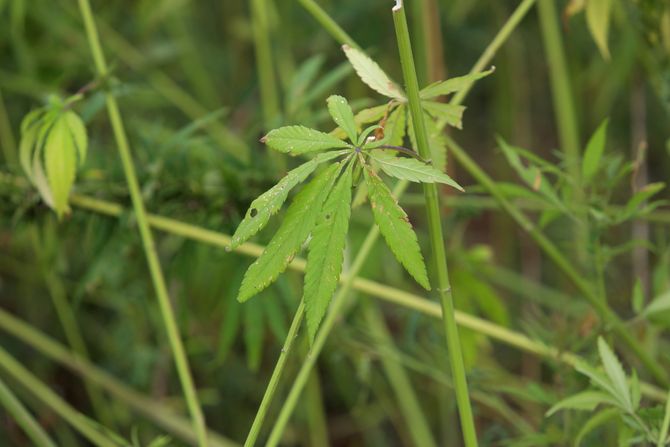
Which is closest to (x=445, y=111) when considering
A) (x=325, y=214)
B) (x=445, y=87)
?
(x=445, y=87)

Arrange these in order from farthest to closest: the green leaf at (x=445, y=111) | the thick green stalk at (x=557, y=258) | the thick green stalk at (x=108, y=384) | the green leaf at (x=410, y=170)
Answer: the thick green stalk at (x=108, y=384) → the thick green stalk at (x=557, y=258) → the green leaf at (x=445, y=111) → the green leaf at (x=410, y=170)

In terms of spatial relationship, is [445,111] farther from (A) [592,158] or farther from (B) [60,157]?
(B) [60,157]

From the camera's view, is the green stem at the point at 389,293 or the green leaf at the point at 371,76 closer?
the green leaf at the point at 371,76

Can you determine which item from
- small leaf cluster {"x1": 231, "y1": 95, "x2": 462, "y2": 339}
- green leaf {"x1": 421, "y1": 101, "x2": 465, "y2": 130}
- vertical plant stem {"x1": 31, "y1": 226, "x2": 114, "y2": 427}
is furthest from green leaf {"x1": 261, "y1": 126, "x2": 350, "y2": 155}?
vertical plant stem {"x1": 31, "y1": 226, "x2": 114, "y2": 427}

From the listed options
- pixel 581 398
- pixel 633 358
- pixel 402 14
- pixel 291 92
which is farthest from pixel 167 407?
pixel 402 14

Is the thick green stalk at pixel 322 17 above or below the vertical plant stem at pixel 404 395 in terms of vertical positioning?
above

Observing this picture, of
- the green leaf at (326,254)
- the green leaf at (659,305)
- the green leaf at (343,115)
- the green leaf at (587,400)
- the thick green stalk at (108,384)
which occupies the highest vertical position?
the green leaf at (343,115)

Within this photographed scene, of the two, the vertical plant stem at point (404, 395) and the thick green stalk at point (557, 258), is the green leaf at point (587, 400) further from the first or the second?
the vertical plant stem at point (404, 395)

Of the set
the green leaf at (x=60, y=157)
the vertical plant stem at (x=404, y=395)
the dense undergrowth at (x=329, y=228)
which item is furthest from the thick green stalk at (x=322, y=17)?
the vertical plant stem at (x=404, y=395)

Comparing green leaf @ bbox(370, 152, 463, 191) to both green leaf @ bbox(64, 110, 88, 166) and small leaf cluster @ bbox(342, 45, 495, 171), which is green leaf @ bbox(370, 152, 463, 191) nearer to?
small leaf cluster @ bbox(342, 45, 495, 171)
